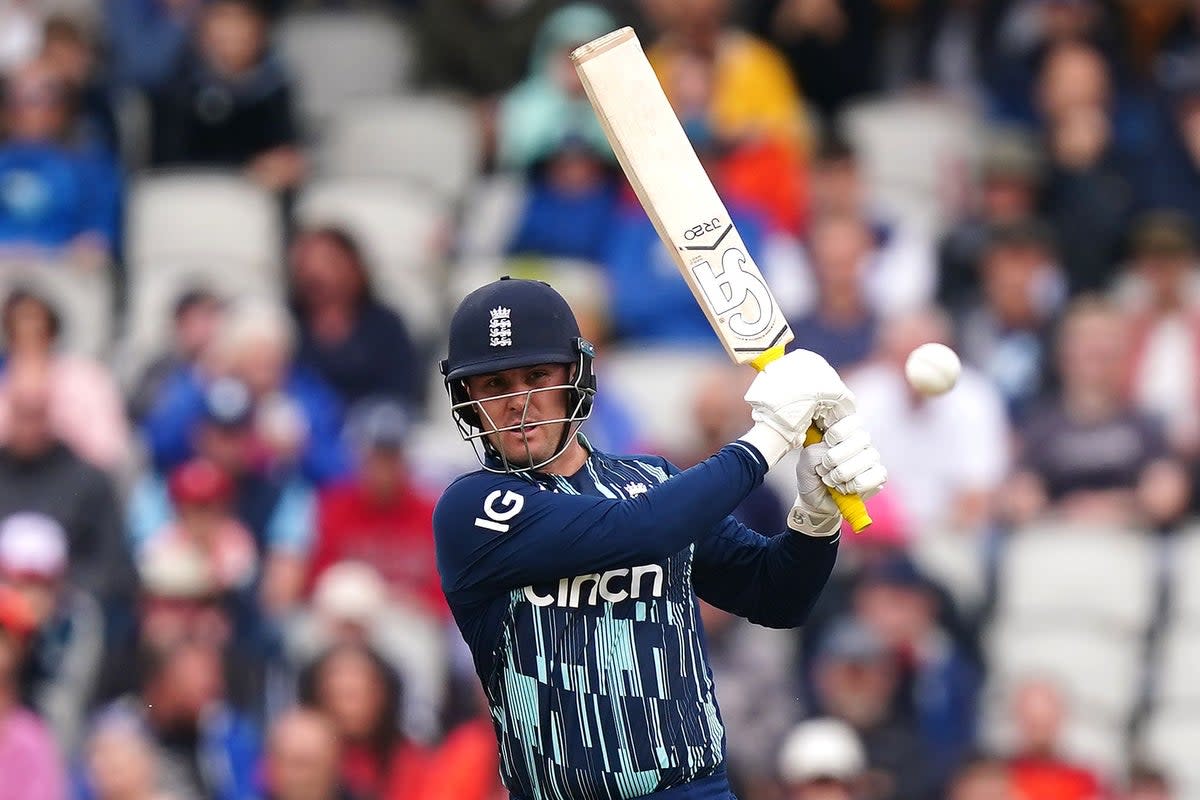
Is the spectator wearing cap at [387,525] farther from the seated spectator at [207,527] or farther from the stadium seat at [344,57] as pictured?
the stadium seat at [344,57]

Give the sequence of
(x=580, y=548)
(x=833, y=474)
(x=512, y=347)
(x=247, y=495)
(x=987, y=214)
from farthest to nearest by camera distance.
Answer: (x=987, y=214) < (x=247, y=495) < (x=833, y=474) < (x=512, y=347) < (x=580, y=548)

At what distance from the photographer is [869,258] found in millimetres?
10703

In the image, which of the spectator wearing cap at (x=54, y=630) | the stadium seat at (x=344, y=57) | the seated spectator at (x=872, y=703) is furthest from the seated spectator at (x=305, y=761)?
the stadium seat at (x=344, y=57)

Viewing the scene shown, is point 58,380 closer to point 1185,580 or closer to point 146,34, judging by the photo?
point 146,34

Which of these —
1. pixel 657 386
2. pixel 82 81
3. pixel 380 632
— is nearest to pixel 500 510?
pixel 380 632

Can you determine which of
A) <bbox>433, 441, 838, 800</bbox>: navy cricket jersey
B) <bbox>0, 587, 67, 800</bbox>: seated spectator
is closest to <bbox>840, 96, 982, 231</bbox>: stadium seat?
<bbox>0, 587, 67, 800</bbox>: seated spectator

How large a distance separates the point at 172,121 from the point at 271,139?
0.51 meters

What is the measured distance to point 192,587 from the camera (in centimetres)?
891

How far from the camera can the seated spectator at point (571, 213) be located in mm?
10844

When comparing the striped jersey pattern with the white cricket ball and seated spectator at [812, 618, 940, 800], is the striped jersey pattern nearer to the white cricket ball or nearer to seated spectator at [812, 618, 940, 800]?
the white cricket ball

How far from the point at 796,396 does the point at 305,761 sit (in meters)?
3.91

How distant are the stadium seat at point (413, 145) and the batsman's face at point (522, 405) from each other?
7.03 meters

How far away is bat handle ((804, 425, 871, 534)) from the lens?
488 centimetres

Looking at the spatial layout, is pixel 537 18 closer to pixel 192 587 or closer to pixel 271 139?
pixel 271 139
